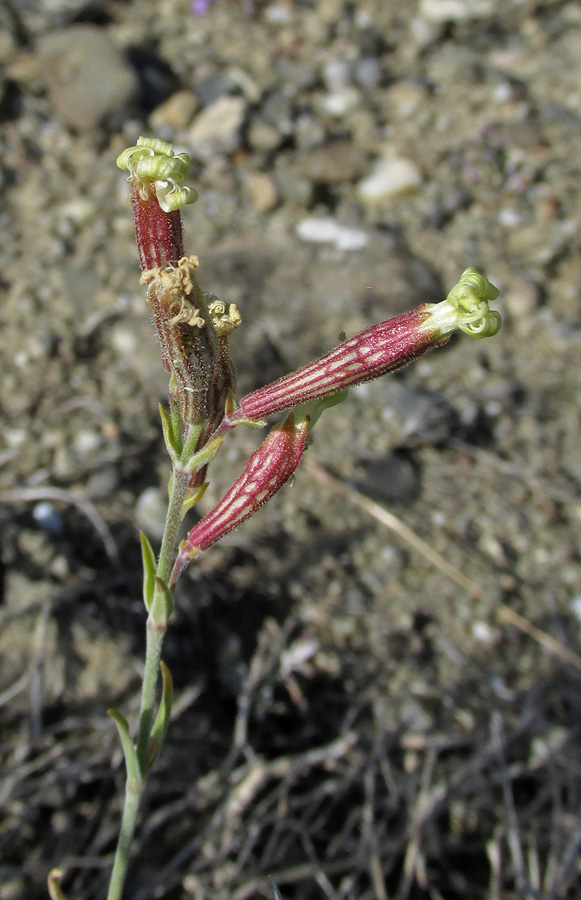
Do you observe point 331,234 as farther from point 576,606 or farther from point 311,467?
point 576,606

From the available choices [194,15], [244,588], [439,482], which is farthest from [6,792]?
[194,15]

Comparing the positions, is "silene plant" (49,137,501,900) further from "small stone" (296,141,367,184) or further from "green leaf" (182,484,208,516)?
"small stone" (296,141,367,184)

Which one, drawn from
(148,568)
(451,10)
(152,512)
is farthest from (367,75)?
(148,568)

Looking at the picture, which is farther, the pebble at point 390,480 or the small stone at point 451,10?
the small stone at point 451,10

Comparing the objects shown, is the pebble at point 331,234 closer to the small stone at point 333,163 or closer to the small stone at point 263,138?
the small stone at point 333,163

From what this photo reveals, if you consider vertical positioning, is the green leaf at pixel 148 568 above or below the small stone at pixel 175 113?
below

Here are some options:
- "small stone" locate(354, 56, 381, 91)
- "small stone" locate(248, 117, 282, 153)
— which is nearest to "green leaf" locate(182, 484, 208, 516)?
"small stone" locate(248, 117, 282, 153)

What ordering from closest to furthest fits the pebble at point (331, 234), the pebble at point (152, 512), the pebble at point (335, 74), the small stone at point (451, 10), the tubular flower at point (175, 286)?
the tubular flower at point (175, 286), the pebble at point (152, 512), the pebble at point (331, 234), the pebble at point (335, 74), the small stone at point (451, 10)

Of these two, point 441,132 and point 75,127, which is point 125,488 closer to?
point 75,127

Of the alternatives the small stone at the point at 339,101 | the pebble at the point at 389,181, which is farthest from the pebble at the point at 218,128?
the pebble at the point at 389,181
